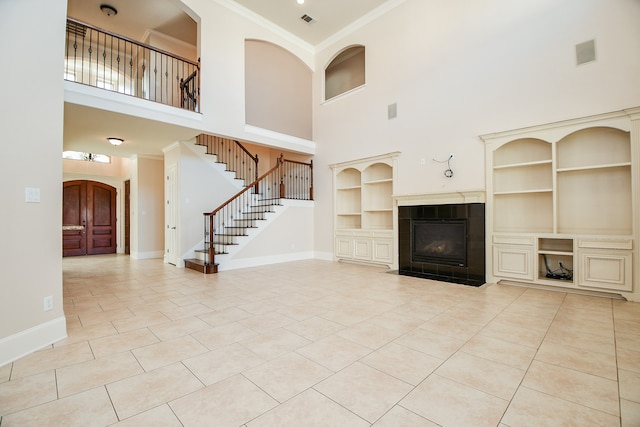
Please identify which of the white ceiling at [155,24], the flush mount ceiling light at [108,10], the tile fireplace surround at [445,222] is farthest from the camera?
the flush mount ceiling light at [108,10]

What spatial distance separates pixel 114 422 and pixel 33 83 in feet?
9.19

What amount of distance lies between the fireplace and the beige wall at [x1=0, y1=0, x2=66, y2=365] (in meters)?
5.21

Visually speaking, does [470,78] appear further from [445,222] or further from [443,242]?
[443,242]

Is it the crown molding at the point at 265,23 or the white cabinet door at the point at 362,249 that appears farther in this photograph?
the white cabinet door at the point at 362,249

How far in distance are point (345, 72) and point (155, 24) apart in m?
5.18

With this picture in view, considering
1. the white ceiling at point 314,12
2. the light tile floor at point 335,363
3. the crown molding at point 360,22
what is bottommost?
the light tile floor at point 335,363

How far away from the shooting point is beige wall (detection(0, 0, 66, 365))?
7.63 feet

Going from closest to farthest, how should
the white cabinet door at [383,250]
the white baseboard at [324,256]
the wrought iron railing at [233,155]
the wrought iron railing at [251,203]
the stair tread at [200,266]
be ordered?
the stair tread at [200,266]
the white cabinet door at [383,250]
the wrought iron railing at [251,203]
the white baseboard at [324,256]
the wrought iron railing at [233,155]

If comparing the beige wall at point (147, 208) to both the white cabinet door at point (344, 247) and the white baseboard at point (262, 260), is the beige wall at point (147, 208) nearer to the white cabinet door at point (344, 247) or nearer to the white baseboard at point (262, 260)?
the white baseboard at point (262, 260)

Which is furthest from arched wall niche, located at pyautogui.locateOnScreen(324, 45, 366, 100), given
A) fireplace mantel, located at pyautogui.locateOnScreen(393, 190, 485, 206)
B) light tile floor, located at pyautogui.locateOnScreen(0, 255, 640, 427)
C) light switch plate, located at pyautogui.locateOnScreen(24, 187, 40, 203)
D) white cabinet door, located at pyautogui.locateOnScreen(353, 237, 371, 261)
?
light switch plate, located at pyautogui.locateOnScreen(24, 187, 40, 203)

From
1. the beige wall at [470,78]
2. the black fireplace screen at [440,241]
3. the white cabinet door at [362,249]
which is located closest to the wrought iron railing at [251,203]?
the beige wall at [470,78]

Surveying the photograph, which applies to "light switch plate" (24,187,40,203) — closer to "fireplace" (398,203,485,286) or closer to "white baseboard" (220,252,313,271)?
"white baseboard" (220,252,313,271)

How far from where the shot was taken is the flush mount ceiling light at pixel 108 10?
22.0 feet

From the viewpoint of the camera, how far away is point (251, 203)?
26.8ft
